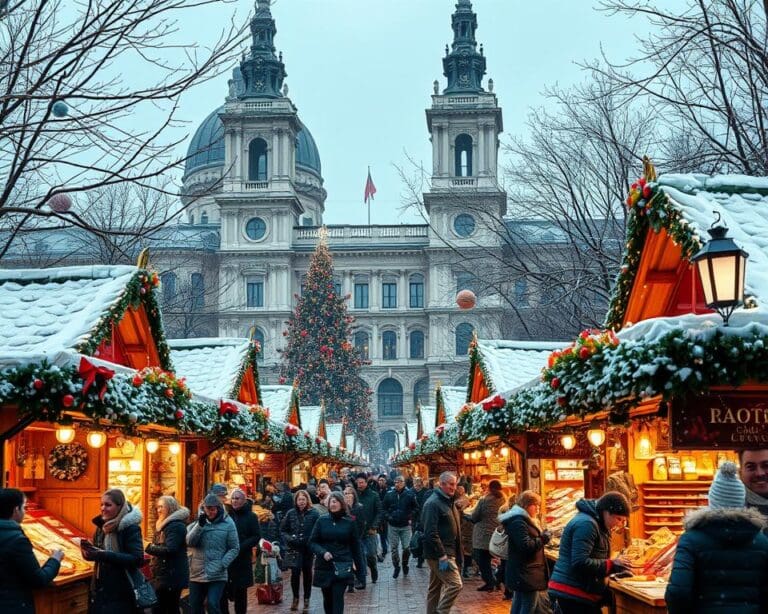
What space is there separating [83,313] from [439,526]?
3.94 metres

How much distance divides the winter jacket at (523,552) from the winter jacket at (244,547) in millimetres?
3109

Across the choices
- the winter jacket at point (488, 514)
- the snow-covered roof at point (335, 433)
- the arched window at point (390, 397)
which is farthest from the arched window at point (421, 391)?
the winter jacket at point (488, 514)

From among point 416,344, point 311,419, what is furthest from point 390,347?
point 311,419

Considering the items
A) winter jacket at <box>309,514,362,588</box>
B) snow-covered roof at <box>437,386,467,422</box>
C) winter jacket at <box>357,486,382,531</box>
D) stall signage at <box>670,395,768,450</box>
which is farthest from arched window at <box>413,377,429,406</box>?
stall signage at <box>670,395,768,450</box>

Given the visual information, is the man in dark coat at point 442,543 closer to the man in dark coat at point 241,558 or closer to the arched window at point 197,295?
the man in dark coat at point 241,558

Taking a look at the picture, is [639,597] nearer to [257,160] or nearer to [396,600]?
[396,600]

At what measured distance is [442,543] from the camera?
10867mm

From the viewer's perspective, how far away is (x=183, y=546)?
9.26m

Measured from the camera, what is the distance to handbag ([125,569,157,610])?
7.89 metres

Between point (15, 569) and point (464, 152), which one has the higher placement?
point (464, 152)

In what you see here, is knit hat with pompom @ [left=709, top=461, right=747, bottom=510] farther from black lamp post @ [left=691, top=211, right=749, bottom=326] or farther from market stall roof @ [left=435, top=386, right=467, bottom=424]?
market stall roof @ [left=435, top=386, right=467, bottom=424]

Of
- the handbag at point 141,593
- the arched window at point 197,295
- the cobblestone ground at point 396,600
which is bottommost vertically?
the cobblestone ground at point 396,600

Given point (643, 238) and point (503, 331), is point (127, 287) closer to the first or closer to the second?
point (643, 238)

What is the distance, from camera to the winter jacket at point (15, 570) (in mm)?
6223
